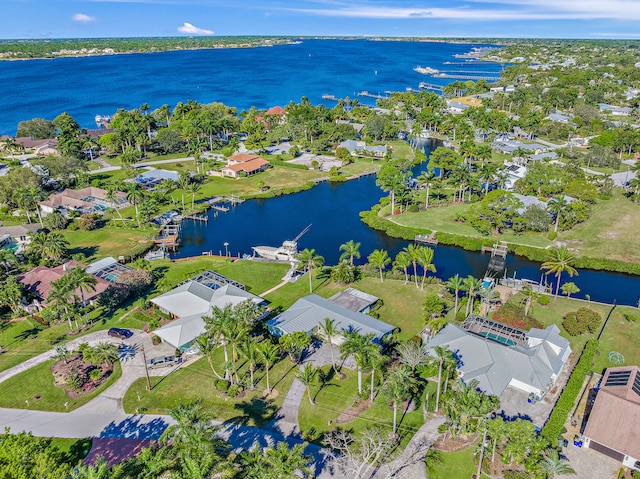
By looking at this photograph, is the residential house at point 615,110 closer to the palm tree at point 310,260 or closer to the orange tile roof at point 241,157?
the orange tile roof at point 241,157

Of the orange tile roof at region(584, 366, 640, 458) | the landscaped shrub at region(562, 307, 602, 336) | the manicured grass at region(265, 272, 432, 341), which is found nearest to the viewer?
the orange tile roof at region(584, 366, 640, 458)

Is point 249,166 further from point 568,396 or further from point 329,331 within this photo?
point 568,396

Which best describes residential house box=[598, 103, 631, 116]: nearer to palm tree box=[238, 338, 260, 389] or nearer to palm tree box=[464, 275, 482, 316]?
palm tree box=[464, 275, 482, 316]

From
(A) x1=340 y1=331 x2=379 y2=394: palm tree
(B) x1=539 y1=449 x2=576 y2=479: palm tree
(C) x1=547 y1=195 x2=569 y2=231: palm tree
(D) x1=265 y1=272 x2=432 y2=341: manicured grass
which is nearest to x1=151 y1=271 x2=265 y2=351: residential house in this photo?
(D) x1=265 y1=272 x2=432 y2=341: manicured grass

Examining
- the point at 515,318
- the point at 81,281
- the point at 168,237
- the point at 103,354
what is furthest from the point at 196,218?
the point at 515,318

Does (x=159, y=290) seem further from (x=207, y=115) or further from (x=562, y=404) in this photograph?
(x=207, y=115)

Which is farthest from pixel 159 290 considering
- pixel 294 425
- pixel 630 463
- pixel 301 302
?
pixel 630 463
